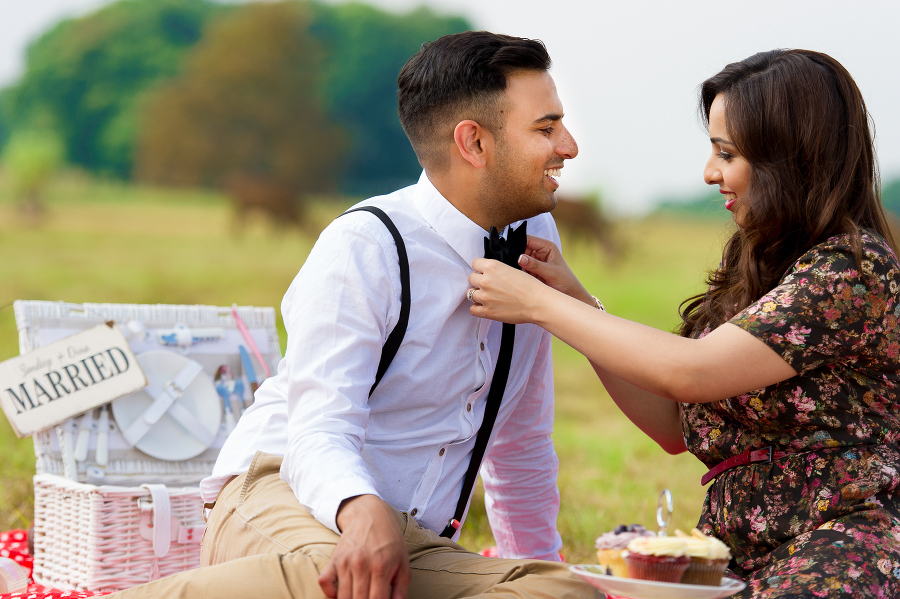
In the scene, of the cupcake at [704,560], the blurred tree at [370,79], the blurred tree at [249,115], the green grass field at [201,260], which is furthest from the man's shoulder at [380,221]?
the blurred tree at [370,79]

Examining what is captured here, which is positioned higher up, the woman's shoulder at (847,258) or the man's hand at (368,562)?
the woman's shoulder at (847,258)

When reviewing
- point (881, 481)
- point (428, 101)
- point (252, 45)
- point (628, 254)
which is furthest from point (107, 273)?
point (881, 481)

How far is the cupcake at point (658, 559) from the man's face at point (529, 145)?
1.20 metres

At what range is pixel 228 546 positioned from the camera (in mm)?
2213

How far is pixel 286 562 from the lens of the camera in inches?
74.3

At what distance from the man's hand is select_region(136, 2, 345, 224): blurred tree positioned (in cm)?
1337

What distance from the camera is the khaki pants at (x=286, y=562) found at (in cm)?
186

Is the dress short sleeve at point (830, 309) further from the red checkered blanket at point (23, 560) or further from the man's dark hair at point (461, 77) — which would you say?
the red checkered blanket at point (23, 560)

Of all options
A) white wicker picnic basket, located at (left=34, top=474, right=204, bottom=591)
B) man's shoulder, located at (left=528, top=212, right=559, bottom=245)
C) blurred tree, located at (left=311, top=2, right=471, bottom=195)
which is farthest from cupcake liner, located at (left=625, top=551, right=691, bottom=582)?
blurred tree, located at (left=311, top=2, right=471, bottom=195)

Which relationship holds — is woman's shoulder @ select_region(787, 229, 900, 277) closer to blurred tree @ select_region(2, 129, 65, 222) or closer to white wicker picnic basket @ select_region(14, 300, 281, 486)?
white wicker picnic basket @ select_region(14, 300, 281, 486)

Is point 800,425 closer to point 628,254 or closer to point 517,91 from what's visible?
point 517,91

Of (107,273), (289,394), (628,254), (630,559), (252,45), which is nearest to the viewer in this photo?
(630,559)

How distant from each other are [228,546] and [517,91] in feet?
4.86

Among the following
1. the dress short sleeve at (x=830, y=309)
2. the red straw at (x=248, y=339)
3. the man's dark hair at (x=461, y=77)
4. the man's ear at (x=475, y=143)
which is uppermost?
the man's dark hair at (x=461, y=77)
